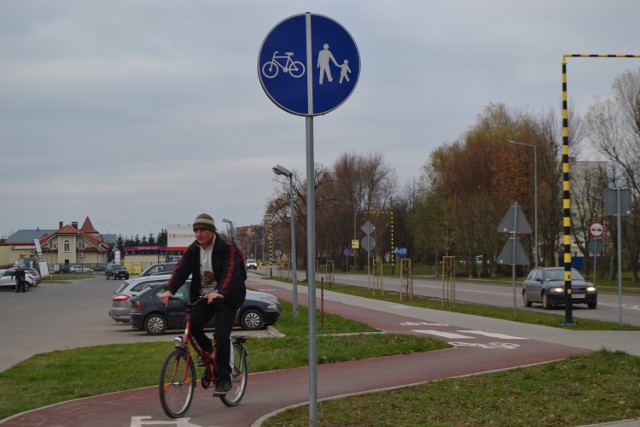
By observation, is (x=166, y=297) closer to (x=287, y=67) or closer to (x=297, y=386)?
(x=287, y=67)

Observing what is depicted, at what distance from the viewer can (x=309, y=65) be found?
19.9 feet

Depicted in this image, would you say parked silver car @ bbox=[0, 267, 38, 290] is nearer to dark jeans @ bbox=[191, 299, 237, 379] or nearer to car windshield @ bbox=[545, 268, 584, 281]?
car windshield @ bbox=[545, 268, 584, 281]

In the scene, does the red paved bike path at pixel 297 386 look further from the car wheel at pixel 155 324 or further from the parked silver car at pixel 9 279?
the parked silver car at pixel 9 279

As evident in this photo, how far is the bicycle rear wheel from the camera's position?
868 cm

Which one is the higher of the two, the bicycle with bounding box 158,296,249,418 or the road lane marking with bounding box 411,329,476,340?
the bicycle with bounding box 158,296,249,418

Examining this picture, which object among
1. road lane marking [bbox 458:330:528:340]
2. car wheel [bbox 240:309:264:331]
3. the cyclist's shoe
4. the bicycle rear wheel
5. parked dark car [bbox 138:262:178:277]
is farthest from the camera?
parked dark car [bbox 138:262:178:277]

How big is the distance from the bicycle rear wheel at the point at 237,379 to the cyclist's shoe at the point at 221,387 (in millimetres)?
196

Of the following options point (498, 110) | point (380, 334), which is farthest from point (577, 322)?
point (498, 110)

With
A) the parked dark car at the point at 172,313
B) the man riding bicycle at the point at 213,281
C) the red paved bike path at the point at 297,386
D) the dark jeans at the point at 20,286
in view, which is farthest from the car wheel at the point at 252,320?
the dark jeans at the point at 20,286

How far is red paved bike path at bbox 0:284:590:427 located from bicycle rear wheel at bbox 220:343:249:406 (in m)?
0.10

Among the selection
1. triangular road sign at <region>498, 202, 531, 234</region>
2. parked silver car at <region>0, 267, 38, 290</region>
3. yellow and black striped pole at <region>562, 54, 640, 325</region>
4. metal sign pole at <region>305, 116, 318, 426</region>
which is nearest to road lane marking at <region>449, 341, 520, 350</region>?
yellow and black striped pole at <region>562, 54, 640, 325</region>

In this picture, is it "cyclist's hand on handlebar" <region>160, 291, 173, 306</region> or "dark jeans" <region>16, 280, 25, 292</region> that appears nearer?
"cyclist's hand on handlebar" <region>160, 291, 173, 306</region>

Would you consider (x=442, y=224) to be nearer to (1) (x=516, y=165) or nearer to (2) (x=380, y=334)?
(1) (x=516, y=165)

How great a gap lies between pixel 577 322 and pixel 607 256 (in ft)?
153
